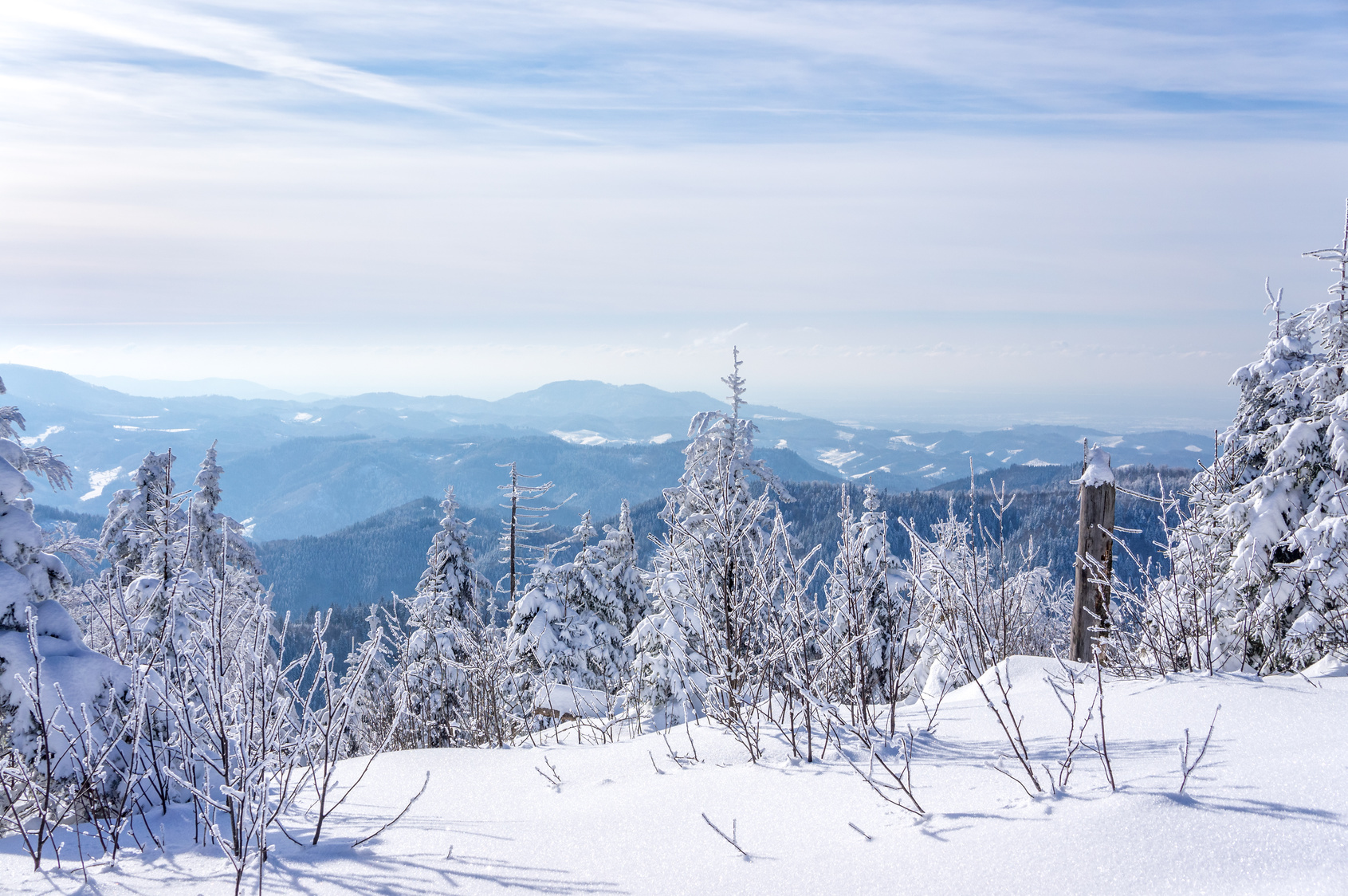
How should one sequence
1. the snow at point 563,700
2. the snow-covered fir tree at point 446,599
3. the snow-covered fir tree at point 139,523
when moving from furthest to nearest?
the snow-covered fir tree at point 446,599, the snow-covered fir tree at point 139,523, the snow at point 563,700

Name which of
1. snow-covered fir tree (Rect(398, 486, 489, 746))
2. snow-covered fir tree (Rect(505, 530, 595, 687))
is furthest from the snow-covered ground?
snow-covered fir tree (Rect(398, 486, 489, 746))

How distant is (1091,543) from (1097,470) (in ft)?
2.29

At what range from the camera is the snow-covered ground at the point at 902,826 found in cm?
247

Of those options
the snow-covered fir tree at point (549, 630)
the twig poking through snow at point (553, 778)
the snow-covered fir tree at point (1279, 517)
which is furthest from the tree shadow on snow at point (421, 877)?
the snow-covered fir tree at point (549, 630)

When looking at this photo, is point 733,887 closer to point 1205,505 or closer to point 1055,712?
point 1055,712

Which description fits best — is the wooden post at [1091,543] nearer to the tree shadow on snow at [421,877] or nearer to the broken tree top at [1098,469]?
the broken tree top at [1098,469]

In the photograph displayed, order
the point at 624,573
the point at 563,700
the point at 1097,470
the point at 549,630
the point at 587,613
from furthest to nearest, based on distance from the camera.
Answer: the point at 624,573
the point at 587,613
the point at 549,630
the point at 563,700
the point at 1097,470

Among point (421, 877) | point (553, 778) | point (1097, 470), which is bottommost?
point (553, 778)

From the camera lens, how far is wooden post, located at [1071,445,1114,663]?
6.39 m

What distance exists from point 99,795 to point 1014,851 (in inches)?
193

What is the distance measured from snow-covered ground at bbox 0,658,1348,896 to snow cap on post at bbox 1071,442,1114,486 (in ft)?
7.09

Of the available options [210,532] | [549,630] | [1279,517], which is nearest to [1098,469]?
[1279,517]

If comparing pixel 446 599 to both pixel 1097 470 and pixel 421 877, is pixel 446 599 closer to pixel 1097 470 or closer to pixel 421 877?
pixel 1097 470

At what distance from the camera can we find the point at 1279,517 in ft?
26.0
